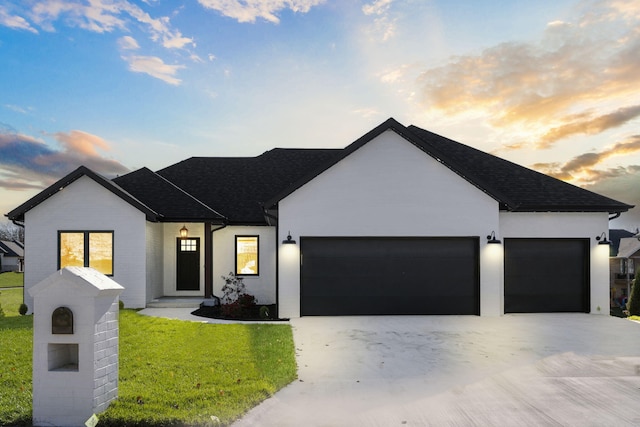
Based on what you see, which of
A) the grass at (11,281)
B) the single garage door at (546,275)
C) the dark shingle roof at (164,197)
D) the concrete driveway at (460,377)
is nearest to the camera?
the concrete driveway at (460,377)

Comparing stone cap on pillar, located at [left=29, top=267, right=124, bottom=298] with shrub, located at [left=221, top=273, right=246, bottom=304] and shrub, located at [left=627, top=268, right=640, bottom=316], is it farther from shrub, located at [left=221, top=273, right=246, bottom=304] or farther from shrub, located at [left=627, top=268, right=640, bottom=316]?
shrub, located at [left=627, top=268, right=640, bottom=316]

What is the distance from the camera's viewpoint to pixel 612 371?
7.27m

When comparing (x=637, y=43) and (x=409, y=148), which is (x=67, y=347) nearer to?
(x=409, y=148)

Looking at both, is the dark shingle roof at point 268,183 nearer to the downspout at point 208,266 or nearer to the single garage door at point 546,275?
the downspout at point 208,266

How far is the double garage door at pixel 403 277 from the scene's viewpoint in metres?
13.1

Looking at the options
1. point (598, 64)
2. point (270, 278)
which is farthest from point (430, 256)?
point (598, 64)

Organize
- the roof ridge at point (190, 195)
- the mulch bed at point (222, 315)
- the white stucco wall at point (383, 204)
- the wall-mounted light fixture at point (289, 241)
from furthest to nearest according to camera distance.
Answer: the roof ridge at point (190, 195) → the white stucco wall at point (383, 204) → the wall-mounted light fixture at point (289, 241) → the mulch bed at point (222, 315)

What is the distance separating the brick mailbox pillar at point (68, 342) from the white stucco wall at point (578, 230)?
12390 millimetres

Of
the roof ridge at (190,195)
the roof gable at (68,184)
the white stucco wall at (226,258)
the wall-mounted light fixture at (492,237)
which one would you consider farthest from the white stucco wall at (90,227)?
the wall-mounted light fixture at (492,237)

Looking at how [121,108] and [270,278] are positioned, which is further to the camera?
[121,108]

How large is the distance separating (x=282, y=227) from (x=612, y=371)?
346 inches

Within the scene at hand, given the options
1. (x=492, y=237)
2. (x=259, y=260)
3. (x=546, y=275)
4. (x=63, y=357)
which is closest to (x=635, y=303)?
(x=546, y=275)

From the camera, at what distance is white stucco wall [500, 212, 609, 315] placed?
1372 centimetres

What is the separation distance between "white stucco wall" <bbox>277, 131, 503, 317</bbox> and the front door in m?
4.86
